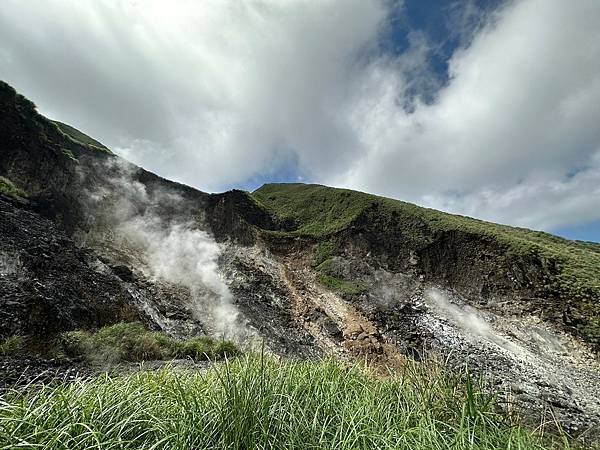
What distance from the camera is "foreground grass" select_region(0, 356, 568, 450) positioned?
106 inches

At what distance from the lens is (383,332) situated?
746 inches

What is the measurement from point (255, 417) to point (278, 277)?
2026 cm

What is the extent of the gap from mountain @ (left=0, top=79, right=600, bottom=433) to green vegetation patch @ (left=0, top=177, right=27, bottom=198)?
0.19m

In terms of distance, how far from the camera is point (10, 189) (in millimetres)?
16781

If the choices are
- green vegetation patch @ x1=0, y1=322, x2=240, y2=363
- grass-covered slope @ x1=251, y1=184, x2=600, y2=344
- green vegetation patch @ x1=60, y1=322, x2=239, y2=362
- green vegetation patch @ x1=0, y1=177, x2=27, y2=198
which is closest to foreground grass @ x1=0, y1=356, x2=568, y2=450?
green vegetation patch @ x1=0, y1=322, x2=240, y2=363

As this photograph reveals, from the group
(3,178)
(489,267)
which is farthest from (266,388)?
(489,267)

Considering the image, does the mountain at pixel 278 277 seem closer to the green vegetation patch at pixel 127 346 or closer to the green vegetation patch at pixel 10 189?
the green vegetation patch at pixel 10 189

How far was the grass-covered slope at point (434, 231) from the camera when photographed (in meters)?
19.9

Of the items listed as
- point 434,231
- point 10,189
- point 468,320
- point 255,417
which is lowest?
point 255,417

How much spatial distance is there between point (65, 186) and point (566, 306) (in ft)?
96.9

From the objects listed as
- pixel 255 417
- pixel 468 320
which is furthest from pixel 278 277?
pixel 255 417

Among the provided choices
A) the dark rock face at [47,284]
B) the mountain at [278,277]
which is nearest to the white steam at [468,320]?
the mountain at [278,277]

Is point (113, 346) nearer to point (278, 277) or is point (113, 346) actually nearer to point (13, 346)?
point (13, 346)

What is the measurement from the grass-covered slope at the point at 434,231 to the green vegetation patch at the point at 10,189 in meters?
18.3
